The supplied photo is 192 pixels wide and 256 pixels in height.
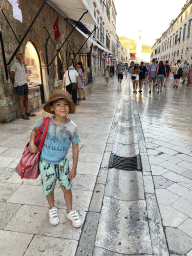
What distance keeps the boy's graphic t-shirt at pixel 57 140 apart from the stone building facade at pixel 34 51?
4.17m

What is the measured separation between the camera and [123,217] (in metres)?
2.24

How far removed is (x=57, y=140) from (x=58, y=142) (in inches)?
0.9

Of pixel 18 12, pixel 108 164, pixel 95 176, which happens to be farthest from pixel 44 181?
pixel 18 12

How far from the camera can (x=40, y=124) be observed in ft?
5.90

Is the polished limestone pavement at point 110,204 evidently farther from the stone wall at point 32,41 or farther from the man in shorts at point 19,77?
the man in shorts at point 19,77

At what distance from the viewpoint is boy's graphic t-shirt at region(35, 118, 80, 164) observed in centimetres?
181

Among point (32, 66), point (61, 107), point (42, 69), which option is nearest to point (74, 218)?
point (61, 107)

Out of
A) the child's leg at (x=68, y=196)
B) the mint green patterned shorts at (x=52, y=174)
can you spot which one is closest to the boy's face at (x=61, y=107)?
the mint green patterned shorts at (x=52, y=174)

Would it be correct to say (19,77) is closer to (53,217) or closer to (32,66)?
(32,66)

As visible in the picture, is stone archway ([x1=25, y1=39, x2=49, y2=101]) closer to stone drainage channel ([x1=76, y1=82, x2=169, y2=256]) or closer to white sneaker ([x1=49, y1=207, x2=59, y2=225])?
stone drainage channel ([x1=76, y1=82, x2=169, y2=256])

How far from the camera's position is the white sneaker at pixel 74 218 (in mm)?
2002

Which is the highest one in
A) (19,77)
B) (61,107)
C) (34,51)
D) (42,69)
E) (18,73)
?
(34,51)

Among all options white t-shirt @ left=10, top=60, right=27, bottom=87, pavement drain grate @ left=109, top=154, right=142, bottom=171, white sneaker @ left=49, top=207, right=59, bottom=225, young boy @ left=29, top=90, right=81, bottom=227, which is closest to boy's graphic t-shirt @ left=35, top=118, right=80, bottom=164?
young boy @ left=29, top=90, right=81, bottom=227

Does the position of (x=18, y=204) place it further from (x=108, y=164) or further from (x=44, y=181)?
(x=108, y=164)
